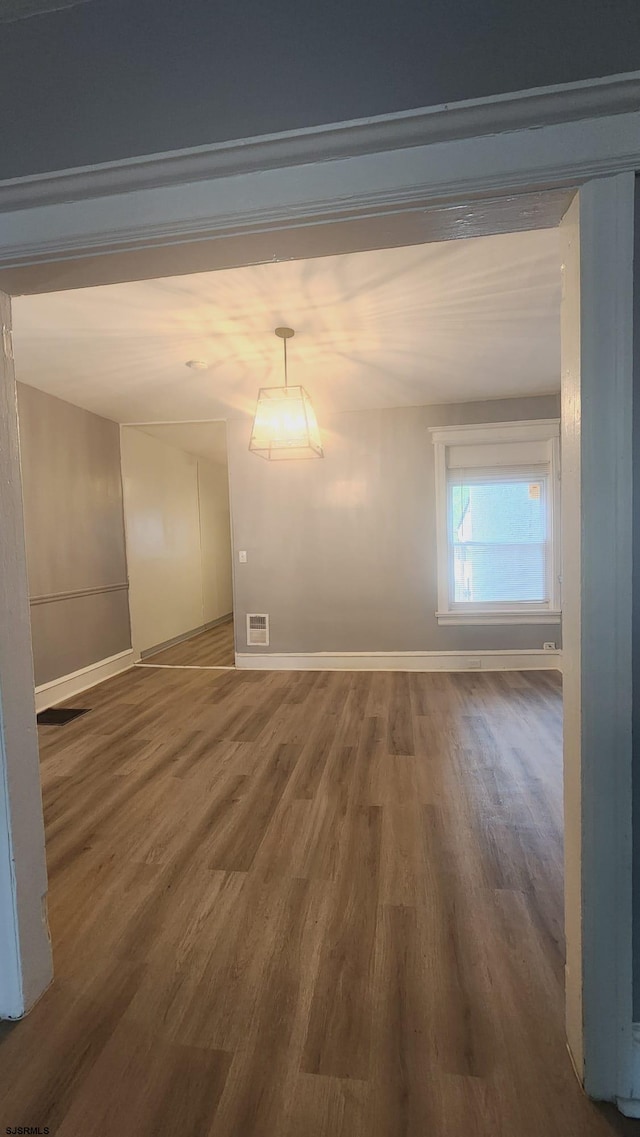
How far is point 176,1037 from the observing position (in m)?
1.16

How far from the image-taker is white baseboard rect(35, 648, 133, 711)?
3.86 m

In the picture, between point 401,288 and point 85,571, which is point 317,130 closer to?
point 401,288

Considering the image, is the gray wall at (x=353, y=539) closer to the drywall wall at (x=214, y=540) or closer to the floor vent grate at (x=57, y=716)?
the floor vent grate at (x=57, y=716)

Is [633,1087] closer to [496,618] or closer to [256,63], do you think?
[256,63]

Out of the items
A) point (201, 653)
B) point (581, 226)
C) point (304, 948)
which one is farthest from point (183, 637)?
point (581, 226)

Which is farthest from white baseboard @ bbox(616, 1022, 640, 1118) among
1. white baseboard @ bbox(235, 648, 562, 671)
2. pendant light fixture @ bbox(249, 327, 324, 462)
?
white baseboard @ bbox(235, 648, 562, 671)

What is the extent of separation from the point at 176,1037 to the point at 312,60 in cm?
215

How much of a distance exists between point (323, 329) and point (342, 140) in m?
1.99

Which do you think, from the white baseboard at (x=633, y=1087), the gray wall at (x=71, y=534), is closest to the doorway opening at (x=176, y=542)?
the gray wall at (x=71, y=534)

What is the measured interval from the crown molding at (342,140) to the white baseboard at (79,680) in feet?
11.0

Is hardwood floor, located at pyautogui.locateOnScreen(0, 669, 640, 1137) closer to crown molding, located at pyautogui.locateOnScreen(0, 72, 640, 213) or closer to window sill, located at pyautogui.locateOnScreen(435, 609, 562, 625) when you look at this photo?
window sill, located at pyautogui.locateOnScreen(435, 609, 562, 625)

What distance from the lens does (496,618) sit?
15.0 feet

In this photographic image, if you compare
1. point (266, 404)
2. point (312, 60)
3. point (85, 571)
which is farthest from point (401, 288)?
point (85, 571)

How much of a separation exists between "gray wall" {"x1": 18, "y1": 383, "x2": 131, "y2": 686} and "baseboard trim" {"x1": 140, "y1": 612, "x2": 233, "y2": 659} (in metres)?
0.46
